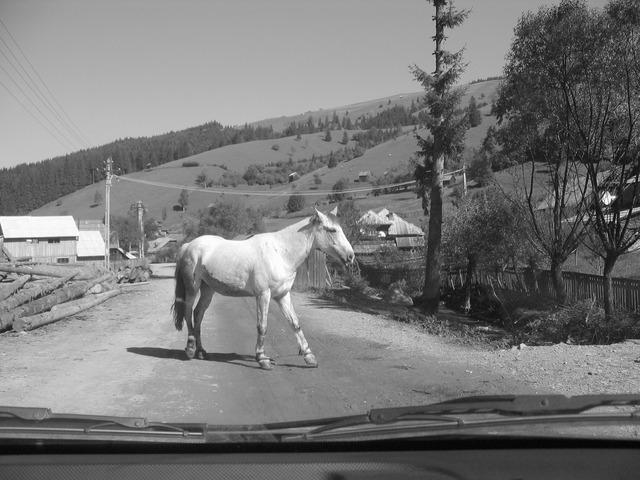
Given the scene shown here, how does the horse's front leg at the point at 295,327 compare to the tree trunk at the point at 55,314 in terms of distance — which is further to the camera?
the tree trunk at the point at 55,314

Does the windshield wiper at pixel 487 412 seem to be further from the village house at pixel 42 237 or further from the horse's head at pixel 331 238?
the village house at pixel 42 237

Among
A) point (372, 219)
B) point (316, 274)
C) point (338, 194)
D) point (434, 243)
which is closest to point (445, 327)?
point (434, 243)

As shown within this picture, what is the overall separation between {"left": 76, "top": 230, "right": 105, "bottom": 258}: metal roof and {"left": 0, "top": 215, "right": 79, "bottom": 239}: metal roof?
149 inches

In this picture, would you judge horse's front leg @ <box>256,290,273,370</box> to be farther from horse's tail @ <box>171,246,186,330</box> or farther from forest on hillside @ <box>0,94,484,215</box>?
forest on hillside @ <box>0,94,484,215</box>

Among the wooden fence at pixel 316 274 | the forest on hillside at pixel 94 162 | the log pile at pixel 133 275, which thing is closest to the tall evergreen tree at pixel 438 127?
the wooden fence at pixel 316 274

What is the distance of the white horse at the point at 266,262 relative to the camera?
29.4 feet

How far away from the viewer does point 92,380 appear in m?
8.45

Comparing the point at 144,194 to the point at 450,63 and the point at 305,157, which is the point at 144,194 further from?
the point at 450,63

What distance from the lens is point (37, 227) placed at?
72938 millimetres

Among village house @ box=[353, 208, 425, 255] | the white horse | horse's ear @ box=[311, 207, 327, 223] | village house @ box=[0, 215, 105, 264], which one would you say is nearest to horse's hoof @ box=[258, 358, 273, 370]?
the white horse

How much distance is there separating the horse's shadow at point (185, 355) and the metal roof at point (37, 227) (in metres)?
67.8

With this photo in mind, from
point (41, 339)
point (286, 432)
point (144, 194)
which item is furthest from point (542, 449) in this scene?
point (144, 194)

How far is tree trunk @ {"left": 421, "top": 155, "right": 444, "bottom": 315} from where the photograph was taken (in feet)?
74.3

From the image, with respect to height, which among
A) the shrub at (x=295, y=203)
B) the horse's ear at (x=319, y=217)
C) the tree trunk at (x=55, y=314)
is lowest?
the tree trunk at (x=55, y=314)
